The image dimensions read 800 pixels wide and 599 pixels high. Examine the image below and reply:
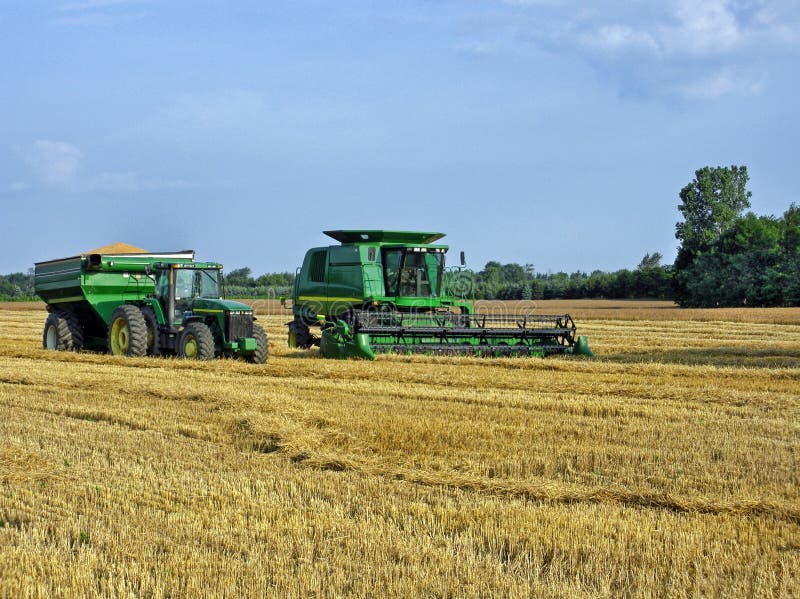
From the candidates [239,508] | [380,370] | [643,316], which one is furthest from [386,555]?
[643,316]

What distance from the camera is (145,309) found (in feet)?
53.8

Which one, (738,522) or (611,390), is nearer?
(738,522)

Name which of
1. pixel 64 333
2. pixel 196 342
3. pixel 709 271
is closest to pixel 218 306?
pixel 196 342

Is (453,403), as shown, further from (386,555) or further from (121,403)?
(386,555)

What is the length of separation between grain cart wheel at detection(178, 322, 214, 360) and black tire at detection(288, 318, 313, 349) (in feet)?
12.1

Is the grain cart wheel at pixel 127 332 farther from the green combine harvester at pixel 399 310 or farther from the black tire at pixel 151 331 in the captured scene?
the green combine harvester at pixel 399 310

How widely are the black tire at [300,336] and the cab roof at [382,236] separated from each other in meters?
1.96

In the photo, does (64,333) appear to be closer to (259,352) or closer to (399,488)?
(259,352)

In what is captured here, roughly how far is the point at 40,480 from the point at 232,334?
878cm

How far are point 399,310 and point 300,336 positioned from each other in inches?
88.4

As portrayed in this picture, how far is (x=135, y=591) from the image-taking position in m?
4.32

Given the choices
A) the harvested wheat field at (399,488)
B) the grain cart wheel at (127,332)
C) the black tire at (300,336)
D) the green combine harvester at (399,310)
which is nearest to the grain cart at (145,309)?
the grain cart wheel at (127,332)

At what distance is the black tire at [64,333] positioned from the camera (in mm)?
17562

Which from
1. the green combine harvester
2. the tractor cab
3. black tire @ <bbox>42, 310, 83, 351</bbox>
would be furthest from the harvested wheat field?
black tire @ <bbox>42, 310, 83, 351</bbox>
